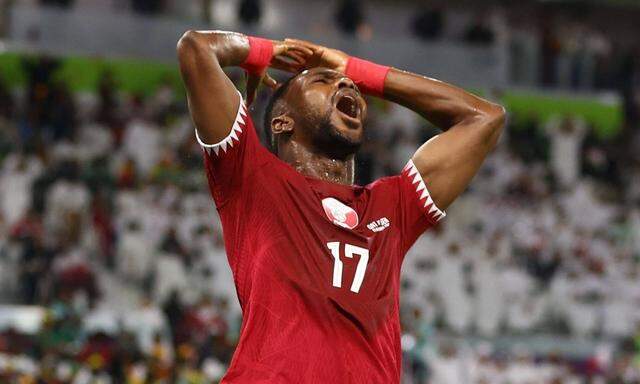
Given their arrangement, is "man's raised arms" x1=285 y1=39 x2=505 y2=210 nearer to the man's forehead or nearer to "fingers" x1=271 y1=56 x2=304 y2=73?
"fingers" x1=271 y1=56 x2=304 y2=73

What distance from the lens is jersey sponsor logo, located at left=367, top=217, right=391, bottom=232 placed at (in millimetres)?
3525

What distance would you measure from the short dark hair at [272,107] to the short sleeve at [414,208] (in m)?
0.43

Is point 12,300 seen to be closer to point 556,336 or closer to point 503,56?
point 556,336

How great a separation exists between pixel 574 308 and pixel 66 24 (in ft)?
30.5

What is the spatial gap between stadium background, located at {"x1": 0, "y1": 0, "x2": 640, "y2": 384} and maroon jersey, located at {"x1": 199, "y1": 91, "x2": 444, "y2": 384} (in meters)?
6.26

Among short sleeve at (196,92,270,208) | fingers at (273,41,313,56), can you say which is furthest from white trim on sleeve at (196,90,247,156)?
fingers at (273,41,313,56)

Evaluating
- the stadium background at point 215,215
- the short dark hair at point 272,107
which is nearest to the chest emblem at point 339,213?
the short dark hair at point 272,107

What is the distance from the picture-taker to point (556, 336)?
1688 centimetres

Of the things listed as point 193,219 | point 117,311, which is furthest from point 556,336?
point 117,311

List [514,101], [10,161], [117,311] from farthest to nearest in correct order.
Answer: [514,101] → [10,161] → [117,311]

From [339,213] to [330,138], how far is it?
0.23 m

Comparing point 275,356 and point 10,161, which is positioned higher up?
point 275,356

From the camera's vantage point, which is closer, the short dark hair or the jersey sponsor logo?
the jersey sponsor logo

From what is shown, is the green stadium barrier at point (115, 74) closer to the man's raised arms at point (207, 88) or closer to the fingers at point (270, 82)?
the fingers at point (270, 82)
